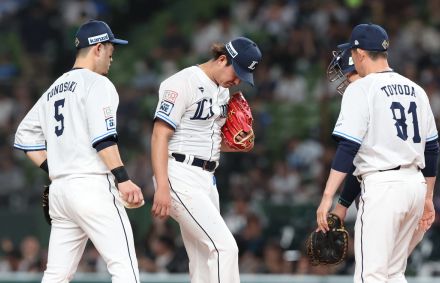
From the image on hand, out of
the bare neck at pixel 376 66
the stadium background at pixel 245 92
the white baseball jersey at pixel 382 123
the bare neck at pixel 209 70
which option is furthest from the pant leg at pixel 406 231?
the stadium background at pixel 245 92

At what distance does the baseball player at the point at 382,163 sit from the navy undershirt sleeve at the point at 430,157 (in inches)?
10.7

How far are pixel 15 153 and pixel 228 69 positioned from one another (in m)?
7.98

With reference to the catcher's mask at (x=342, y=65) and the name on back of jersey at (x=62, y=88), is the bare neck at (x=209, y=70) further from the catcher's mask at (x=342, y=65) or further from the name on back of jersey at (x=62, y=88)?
the name on back of jersey at (x=62, y=88)

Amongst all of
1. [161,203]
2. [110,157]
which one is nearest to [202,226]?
[161,203]

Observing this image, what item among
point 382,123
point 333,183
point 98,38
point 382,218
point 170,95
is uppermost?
point 98,38

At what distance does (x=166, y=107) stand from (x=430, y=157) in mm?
1833

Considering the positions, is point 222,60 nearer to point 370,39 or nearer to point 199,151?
point 199,151

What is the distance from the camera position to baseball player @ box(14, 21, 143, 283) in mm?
6941

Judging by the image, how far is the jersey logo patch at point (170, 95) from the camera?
746 cm

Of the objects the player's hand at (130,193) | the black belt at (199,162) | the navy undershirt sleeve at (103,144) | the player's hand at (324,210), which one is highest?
the navy undershirt sleeve at (103,144)

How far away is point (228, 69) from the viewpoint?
7625 mm

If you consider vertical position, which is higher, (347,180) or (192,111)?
(192,111)

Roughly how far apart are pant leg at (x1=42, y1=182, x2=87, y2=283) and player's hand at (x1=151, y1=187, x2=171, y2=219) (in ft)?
1.64

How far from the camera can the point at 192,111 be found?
24.9 feet
